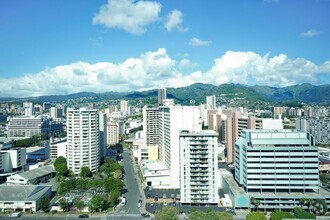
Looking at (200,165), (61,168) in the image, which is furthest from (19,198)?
(200,165)

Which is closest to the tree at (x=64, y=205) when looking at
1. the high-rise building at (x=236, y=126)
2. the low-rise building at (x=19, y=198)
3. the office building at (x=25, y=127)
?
the low-rise building at (x=19, y=198)

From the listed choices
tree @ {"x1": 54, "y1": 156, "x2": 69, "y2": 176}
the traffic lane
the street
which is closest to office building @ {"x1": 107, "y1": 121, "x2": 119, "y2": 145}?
the traffic lane

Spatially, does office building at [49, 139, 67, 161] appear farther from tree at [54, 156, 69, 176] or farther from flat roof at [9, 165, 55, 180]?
tree at [54, 156, 69, 176]

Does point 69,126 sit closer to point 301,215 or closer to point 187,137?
point 187,137

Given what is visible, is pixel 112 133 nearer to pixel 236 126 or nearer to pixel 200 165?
pixel 236 126

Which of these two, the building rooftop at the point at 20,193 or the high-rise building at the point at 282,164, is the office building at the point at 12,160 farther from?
the high-rise building at the point at 282,164

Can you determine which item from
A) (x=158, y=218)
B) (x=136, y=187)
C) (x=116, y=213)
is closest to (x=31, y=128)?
(x=136, y=187)
